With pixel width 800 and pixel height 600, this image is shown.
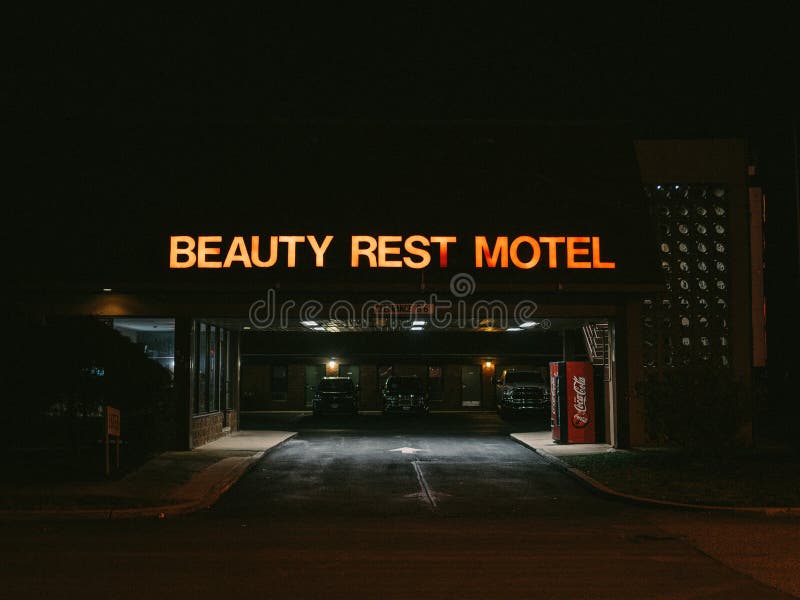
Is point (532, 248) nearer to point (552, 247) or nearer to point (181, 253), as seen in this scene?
point (552, 247)

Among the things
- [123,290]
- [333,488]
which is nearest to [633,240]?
[333,488]

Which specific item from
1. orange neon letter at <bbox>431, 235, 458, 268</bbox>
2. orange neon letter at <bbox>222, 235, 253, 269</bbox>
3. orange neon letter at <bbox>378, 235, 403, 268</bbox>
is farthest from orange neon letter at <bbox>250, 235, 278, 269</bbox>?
orange neon letter at <bbox>431, 235, 458, 268</bbox>

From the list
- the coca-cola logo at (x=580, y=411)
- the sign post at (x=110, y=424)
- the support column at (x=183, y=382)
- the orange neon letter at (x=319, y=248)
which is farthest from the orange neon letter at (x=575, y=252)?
the sign post at (x=110, y=424)

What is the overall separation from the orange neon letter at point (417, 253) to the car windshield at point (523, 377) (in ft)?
50.4

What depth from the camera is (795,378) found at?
48969mm

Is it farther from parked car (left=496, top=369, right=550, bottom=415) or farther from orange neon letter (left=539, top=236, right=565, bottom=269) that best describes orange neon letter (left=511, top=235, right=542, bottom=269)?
parked car (left=496, top=369, right=550, bottom=415)

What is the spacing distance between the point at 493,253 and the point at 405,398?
607 inches

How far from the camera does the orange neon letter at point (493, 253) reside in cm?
2119

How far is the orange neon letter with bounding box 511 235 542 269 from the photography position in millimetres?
21172

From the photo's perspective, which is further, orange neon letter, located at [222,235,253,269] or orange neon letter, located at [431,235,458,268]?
orange neon letter, located at [431,235,458,268]

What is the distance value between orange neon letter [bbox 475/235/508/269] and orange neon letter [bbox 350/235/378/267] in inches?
102

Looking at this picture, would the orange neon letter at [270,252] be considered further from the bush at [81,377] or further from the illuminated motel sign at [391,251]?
the bush at [81,377]

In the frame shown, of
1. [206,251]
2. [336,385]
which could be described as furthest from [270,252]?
[336,385]

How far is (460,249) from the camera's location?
70.3ft
